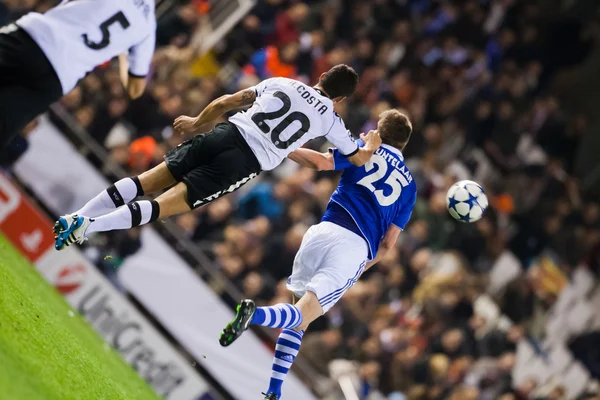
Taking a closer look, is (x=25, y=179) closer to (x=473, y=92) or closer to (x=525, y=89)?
(x=473, y=92)

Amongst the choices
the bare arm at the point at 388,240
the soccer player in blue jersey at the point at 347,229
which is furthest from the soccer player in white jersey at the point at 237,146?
the bare arm at the point at 388,240

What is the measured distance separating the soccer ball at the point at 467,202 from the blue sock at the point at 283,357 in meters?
1.94

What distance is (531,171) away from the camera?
17.3 meters

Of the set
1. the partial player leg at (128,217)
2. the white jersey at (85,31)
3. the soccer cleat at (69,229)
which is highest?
the white jersey at (85,31)

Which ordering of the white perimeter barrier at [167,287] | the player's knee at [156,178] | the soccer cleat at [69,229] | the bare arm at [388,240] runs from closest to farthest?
the soccer cleat at [69,229] < the player's knee at [156,178] < the bare arm at [388,240] < the white perimeter barrier at [167,287]

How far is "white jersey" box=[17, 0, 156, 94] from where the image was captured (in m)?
6.79

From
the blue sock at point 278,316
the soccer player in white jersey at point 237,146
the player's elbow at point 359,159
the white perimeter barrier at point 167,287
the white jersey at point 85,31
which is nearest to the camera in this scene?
the white jersey at point 85,31

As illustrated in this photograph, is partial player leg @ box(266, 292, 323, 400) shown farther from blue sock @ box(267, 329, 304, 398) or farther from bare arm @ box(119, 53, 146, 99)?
bare arm @ box(119, 53, 146, 99)

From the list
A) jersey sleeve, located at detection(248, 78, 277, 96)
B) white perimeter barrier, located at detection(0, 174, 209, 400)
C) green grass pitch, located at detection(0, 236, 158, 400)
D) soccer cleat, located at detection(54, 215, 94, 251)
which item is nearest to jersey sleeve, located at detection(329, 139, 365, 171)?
jersey sleeve, located at detection(248, 78, 277, 96)

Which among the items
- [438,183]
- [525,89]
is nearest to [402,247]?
[438,183]

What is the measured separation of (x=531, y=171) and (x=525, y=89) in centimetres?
202

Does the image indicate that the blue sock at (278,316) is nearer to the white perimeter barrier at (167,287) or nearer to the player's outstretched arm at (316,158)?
the player's outstretched arm at (316,158)

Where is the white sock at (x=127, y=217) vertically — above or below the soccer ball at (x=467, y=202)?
above

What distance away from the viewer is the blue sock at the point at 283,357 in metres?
8.22
